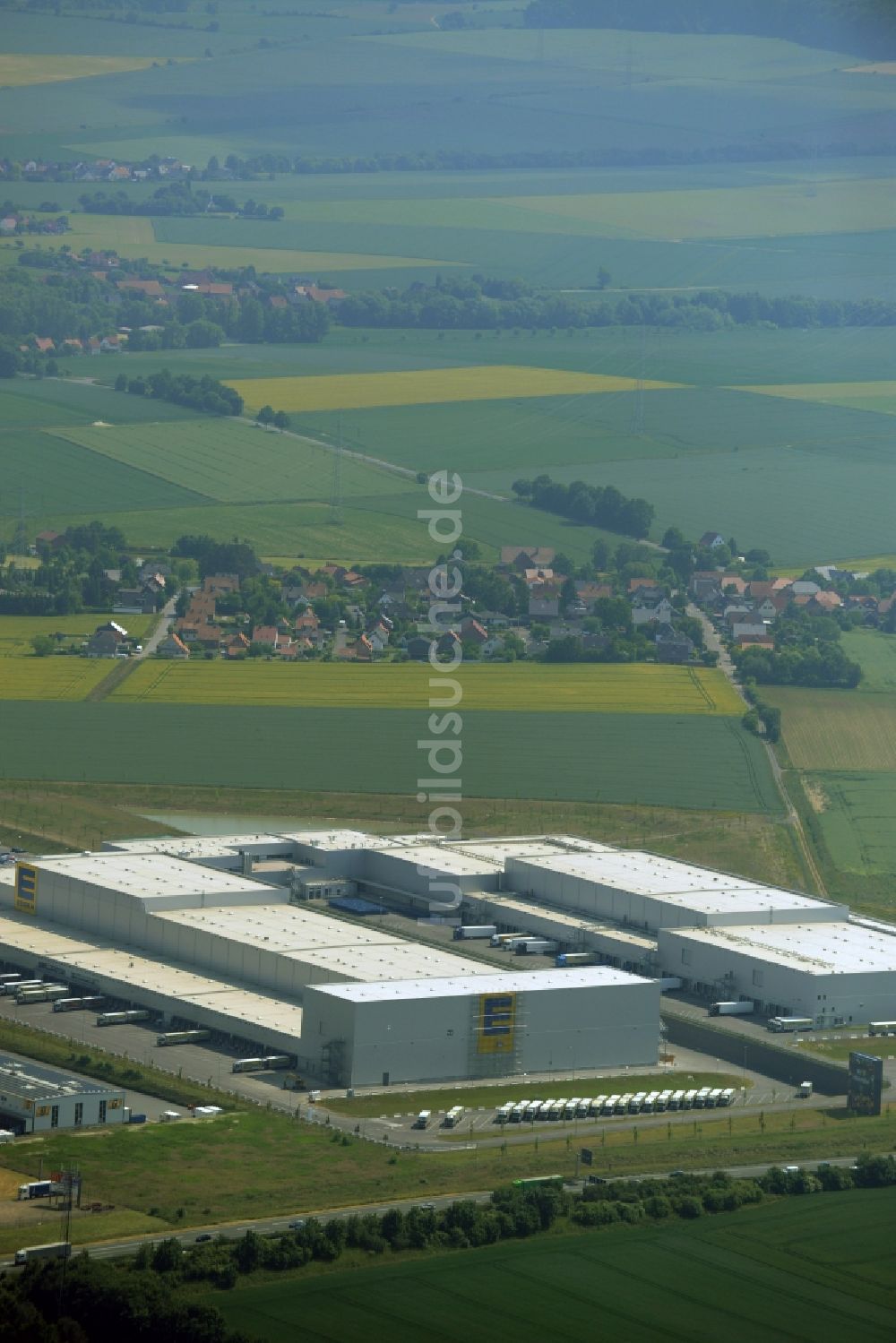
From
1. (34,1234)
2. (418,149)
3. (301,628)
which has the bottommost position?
(34,1234)

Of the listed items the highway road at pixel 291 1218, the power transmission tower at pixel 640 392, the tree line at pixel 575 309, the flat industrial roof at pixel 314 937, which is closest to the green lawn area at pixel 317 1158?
the highway road at pixel 291 1218

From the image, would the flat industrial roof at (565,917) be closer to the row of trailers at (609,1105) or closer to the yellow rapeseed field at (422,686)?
the row of trailers at (609,1105)

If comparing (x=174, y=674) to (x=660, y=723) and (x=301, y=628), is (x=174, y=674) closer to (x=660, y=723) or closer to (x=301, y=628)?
(x=301, y=628)

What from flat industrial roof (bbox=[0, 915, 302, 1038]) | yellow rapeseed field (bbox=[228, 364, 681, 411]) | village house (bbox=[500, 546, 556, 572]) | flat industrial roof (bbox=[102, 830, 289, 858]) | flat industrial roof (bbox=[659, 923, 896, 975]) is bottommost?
flat industrial roof (bbox=[0, 915, 302, 1038])

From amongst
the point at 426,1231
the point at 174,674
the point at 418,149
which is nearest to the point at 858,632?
the point at 174,674

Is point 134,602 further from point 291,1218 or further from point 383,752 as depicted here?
point 291,1218

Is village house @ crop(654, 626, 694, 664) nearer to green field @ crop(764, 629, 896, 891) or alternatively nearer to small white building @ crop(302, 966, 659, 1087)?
green field @ crop(764, 629, 896, 891)

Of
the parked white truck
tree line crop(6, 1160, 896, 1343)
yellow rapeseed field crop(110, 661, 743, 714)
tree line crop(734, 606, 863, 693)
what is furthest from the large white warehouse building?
tree line crop(734, 606, 863, 693)
